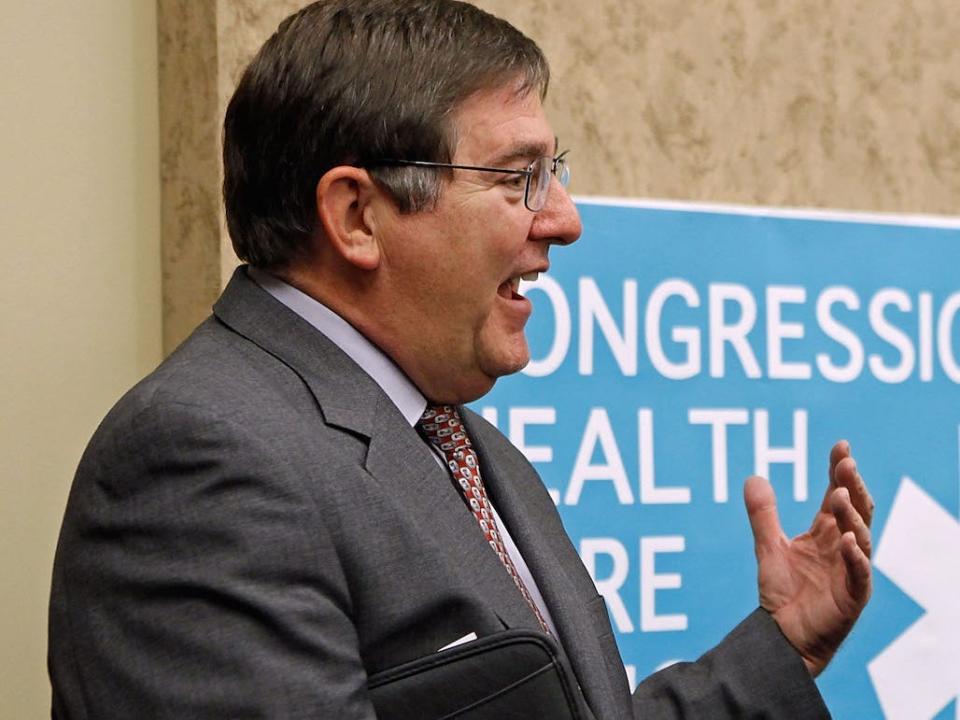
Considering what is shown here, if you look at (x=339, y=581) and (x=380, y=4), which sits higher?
(x=380, y=4)

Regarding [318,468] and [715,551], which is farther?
[715,551]

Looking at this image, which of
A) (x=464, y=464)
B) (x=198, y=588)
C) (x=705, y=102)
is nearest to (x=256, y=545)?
(x=198, y=588)

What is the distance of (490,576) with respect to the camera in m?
1.65

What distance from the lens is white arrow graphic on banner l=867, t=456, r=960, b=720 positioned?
323 cm

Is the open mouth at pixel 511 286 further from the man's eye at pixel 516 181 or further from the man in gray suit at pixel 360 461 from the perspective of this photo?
the man's eye at pixel 516 181

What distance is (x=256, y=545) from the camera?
1.44 m

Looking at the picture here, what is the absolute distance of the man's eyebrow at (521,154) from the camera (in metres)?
1.86

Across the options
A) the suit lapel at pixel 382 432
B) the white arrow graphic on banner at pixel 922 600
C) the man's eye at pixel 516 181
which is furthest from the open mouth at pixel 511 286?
the white arrow graphic on banner at pixel 922 600

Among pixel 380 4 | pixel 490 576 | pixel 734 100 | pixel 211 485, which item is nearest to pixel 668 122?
pixel 734 100

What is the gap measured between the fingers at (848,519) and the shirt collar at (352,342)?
0.56 meters

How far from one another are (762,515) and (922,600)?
4.57 feet

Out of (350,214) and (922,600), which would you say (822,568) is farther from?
(922,600)

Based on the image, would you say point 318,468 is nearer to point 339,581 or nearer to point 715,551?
point 339,581

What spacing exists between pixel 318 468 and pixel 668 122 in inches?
70.5
